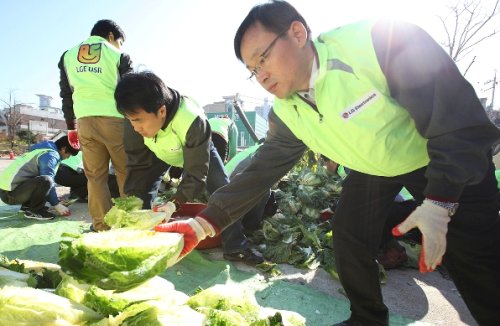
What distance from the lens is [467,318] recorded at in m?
2.72

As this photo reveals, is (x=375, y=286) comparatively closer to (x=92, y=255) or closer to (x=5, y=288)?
(x=92, y=255)

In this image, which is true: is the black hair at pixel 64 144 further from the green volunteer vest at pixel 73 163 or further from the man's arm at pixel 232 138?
the man's arm at pixel 232 138

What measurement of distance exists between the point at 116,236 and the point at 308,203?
12.8 feet

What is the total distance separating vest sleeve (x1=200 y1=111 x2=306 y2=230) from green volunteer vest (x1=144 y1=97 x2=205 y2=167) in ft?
3.84

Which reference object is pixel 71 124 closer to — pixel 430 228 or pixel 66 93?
pixel 66 93

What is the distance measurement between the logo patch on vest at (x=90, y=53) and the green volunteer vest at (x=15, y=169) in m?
1.81

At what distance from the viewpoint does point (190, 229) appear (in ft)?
5.81

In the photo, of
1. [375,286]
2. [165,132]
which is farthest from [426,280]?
[165,132]

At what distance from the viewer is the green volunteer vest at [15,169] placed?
4.91 metres

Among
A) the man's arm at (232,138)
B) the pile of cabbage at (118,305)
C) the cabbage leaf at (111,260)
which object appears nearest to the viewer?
the pile of cabbage at (118,305)

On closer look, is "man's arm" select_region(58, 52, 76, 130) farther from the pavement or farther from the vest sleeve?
the vest sleeve

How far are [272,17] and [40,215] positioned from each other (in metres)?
4.79

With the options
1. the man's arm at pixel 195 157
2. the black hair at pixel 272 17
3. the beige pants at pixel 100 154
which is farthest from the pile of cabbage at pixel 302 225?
the black hair at pixel 272 17

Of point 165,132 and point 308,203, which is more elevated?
point 165,132
